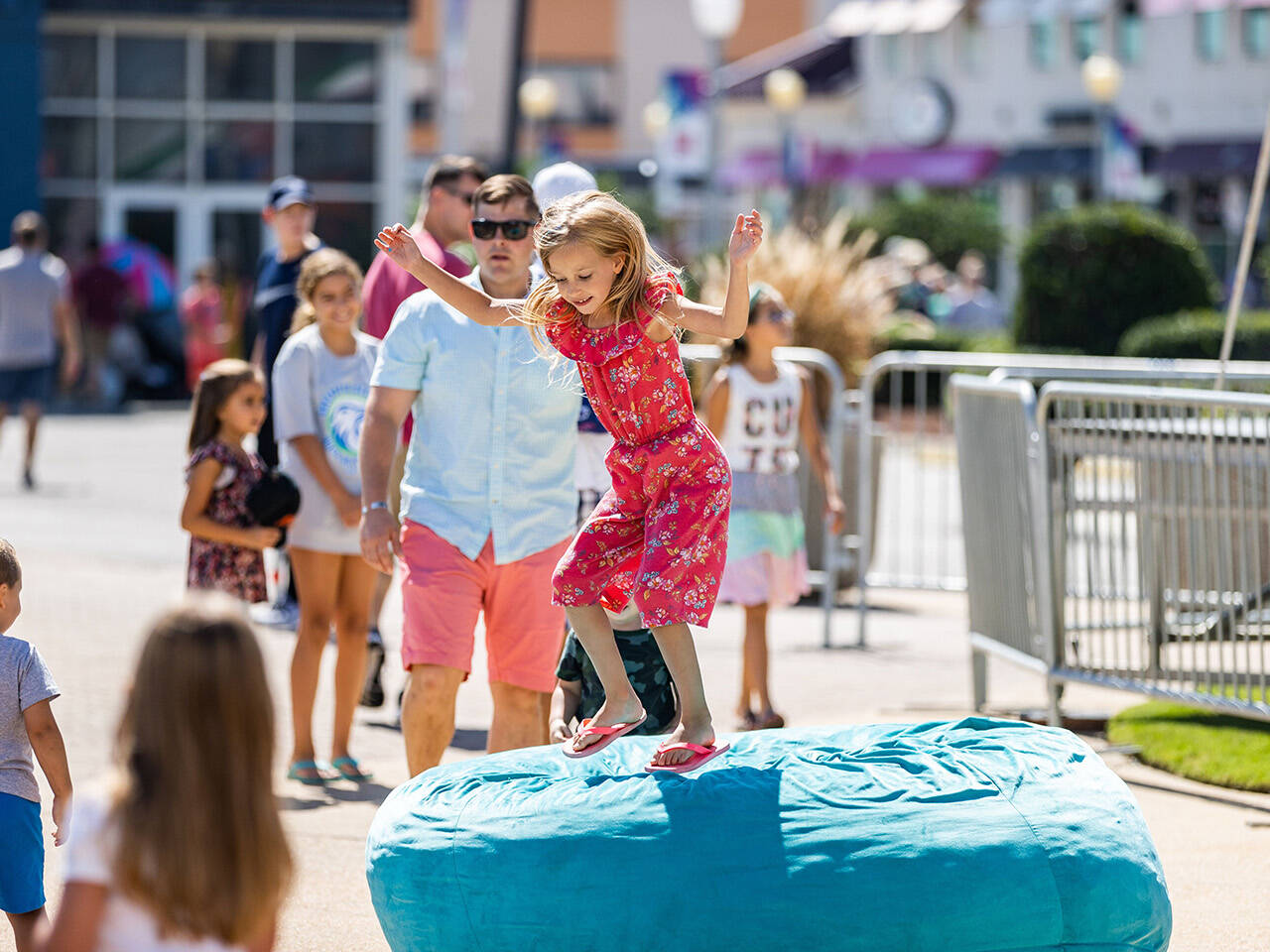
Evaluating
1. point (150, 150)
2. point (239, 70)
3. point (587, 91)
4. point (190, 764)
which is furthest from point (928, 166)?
point (190, 764)

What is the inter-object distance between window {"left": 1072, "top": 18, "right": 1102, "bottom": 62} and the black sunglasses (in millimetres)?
41961

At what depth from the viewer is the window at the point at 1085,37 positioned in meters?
45.0

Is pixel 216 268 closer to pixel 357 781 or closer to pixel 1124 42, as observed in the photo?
pixel 357 781

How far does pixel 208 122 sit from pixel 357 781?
23.0 metres

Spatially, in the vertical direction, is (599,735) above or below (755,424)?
below

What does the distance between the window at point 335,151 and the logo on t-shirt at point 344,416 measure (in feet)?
73.3

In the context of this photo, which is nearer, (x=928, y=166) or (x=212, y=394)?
(x=212, y=394)

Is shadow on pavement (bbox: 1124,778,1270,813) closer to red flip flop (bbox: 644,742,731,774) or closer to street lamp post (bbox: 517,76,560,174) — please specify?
red flip flop (bbox: 644,742,731,774)

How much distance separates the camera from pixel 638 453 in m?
4.55

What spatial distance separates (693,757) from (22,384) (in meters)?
12.3

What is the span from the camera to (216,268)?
2345 cm

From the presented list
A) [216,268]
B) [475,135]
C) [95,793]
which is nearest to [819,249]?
[95,793]

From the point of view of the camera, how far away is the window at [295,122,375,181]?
28.3m

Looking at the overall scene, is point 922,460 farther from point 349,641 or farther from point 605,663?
point 605,663
